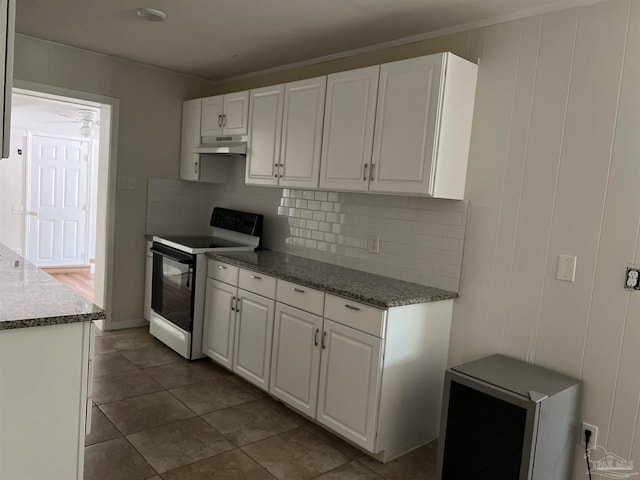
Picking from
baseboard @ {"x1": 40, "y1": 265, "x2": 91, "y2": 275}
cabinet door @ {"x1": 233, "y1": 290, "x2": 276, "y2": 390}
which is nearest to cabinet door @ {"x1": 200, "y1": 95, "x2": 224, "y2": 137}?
cabinet door @ {"x1": 233, "y1": 290, "x2": 276, "y2": 390}

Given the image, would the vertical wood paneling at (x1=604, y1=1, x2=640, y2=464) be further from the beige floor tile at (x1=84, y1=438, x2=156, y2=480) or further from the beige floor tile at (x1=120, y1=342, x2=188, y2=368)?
the beige floor tile at (x1=120, y1=342, x2=188, y2=368)

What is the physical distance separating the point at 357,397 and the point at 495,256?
3.48 ft

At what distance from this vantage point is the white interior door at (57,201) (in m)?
7.37

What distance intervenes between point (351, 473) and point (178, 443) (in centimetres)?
94

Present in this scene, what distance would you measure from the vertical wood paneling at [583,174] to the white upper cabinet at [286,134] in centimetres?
148

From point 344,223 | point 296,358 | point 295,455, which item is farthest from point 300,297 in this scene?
point 295,455

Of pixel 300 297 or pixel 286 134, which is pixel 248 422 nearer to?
pixel 300 297

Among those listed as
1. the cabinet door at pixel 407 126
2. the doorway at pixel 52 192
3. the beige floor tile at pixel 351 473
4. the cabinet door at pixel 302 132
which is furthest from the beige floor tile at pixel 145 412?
the doorway at pixel 52 192

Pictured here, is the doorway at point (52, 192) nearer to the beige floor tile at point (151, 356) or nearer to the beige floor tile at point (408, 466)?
the beige floor tile at point (151, 356)

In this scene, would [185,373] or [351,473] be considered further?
[185,373]

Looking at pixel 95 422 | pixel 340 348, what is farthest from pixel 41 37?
pixel 340 348

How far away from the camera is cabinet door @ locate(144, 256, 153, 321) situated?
14.8 feet

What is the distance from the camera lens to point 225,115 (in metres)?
4.08

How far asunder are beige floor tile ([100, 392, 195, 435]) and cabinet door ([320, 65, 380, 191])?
1.69 meters
